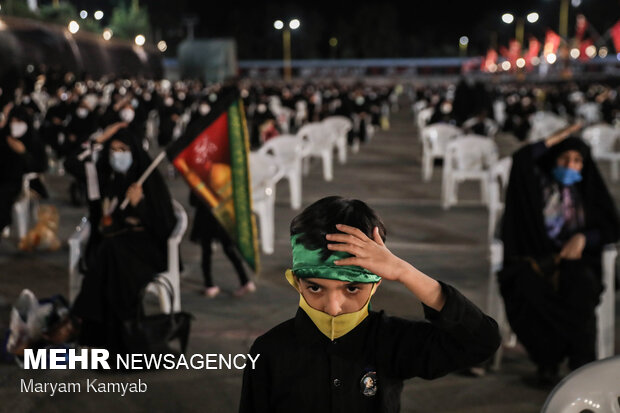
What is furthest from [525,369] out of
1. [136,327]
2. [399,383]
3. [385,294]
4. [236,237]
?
[399,383]

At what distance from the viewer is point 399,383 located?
1.89 m

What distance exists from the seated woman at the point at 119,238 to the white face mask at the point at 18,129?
3.52m

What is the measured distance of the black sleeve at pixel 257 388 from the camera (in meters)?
1.83

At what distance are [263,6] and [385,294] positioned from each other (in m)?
98.2

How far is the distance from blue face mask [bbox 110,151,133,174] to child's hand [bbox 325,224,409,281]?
11.2ft

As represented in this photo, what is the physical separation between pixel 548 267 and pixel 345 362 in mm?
2877

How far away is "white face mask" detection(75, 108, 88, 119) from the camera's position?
35.7 ft

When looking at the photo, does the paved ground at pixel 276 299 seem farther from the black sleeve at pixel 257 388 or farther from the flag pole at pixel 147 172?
the black sleeve at pixel 257 388

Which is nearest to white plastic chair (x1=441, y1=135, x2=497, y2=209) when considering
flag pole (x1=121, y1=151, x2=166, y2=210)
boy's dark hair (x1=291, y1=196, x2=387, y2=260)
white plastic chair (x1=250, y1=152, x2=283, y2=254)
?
white plastic chair (x1=250, y1=152, x2=283, y2=254)

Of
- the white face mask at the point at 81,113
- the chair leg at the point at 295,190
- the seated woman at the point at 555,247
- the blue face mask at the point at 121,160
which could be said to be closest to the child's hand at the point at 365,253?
the seated woman at the point at 555,247

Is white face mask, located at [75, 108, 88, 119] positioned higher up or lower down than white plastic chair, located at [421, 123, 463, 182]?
higher up

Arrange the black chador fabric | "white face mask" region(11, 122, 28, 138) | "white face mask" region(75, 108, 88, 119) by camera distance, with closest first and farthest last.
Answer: the black chador fabric < "white face mask" region(11, 122, 28, 138) < "white face mask" region(75, 108, 88, 119)

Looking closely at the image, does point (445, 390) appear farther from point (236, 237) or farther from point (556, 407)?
point (556, 407)

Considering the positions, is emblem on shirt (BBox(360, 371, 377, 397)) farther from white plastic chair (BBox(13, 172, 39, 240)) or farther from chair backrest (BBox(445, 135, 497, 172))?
chair backrest (BBox(445, 135, 497, 172))
